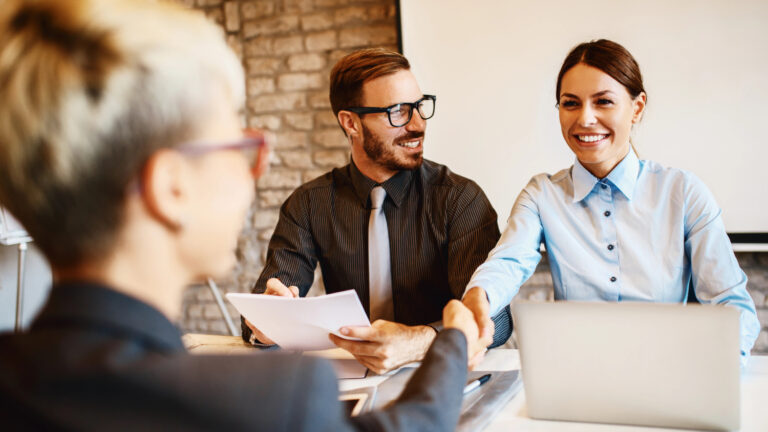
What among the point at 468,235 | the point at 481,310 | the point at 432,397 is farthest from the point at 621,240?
the point at 432,397

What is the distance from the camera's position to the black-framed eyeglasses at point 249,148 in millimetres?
621

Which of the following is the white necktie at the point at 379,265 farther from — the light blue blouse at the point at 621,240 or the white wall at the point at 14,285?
the white wall at the point at 14,285

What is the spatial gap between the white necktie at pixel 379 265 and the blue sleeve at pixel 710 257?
0.87 m

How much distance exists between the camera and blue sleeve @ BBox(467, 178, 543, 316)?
1.59 m

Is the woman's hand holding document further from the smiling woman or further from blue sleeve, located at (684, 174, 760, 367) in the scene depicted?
blue sleeve, located at (684, 174, 760, 367)

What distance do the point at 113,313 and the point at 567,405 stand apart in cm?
79

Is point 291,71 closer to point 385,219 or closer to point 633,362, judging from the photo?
point 385,219

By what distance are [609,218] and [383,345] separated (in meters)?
0.76

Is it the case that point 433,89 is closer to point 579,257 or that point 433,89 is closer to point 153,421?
point 579,257

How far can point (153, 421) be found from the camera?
0.53 m

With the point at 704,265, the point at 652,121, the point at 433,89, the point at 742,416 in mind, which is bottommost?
the point at 742,416

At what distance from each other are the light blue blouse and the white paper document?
1.20ft

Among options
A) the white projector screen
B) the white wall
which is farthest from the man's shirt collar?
the white wall

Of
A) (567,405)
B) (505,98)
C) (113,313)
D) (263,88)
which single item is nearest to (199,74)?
(113,313)
